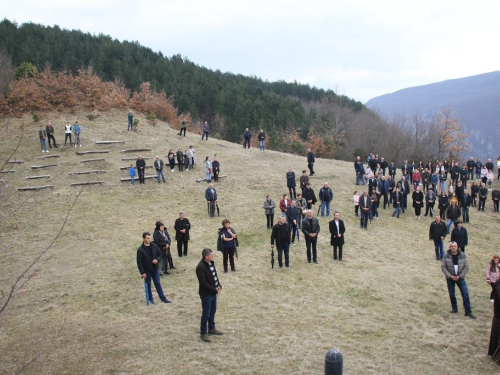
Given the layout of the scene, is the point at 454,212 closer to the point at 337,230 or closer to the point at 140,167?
the point at 337,230

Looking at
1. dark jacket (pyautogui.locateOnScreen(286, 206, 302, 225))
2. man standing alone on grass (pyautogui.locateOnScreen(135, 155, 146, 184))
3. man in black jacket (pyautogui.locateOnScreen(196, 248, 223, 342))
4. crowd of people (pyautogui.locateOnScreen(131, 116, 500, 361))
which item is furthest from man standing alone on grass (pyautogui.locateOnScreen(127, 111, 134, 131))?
man in black jacket (pyautogui.locateOnScreen(196, 248, 223, 342))

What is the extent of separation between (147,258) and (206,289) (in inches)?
87.0

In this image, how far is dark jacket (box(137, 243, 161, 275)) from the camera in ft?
28.5

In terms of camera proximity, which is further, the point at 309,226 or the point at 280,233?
the point at 309,226

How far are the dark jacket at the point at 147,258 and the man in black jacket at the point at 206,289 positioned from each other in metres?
1.96

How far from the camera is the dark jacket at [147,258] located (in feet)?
28.5

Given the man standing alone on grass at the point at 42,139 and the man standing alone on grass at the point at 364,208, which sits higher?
the man standing alone on grass at the point at 42,139

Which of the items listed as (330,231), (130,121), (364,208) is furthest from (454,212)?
(130,121)

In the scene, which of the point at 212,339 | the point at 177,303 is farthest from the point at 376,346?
the point at 177,303

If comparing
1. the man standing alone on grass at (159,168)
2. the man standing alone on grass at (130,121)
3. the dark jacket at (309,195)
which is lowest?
the dark jacket at (309,195)

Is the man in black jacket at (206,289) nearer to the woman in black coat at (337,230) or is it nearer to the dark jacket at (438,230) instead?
the woman in black coat at (337,230)

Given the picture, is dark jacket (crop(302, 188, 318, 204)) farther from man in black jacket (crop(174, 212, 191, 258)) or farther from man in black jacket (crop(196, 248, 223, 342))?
man in black jacket (crop(196, 248, 223, 342))

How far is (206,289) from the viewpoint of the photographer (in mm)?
7195

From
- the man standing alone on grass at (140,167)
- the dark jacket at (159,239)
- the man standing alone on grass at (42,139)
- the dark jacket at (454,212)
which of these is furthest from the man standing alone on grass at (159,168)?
the dark jacket at (454,212)
